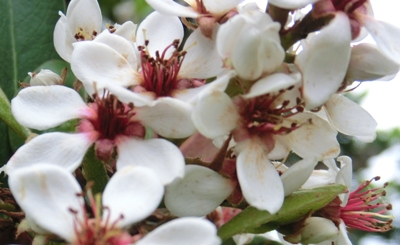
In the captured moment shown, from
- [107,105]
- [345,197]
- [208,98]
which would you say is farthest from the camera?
[345,197]

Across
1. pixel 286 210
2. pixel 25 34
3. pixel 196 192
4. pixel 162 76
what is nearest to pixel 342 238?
pixel 286 210

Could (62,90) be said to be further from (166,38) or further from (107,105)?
(166,38)

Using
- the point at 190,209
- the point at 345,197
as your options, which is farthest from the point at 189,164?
the point at 345,197

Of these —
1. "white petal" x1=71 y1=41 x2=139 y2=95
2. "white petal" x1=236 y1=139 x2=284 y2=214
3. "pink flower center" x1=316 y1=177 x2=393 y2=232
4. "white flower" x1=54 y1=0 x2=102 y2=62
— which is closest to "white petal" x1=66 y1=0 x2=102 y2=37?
"white flower" x1=54 y1=0 x2=102 y2=62

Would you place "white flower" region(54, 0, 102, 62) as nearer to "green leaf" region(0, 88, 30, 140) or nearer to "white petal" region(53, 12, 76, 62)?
"white petal" region(53, 12, 76, 62)

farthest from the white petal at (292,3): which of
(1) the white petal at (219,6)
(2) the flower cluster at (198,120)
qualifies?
(1) the white petal at (219,6)

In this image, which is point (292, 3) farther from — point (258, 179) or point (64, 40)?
point (64, 40)

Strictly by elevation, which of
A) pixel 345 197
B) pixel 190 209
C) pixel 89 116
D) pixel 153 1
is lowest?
pixel 345 197
